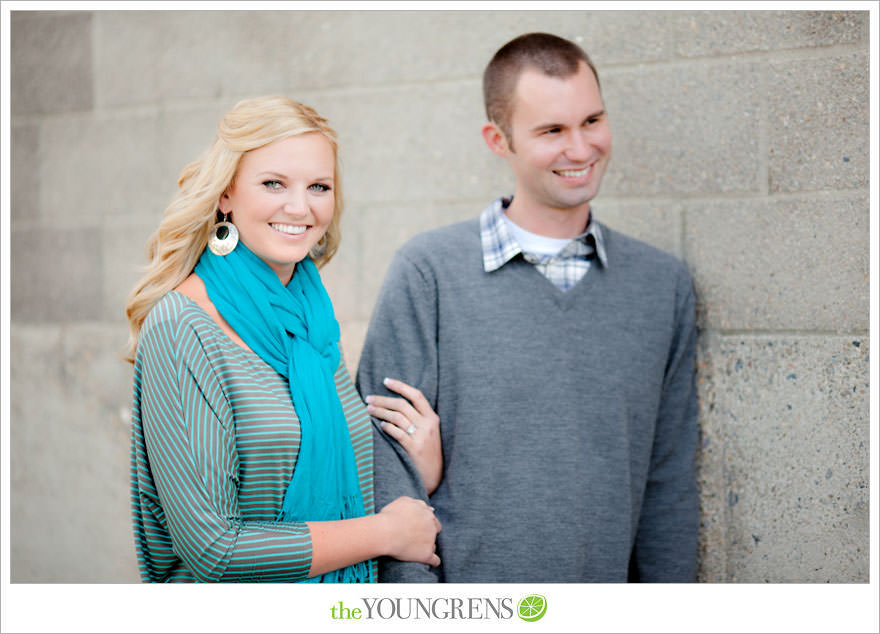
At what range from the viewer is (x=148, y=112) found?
1960 mm

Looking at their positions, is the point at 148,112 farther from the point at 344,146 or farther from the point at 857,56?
the point at 857,56

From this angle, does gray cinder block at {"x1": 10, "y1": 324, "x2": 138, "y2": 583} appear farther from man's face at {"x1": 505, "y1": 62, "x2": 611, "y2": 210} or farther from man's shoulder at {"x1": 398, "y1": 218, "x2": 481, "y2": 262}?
man's face at {"x1": 505, "y1": 62, "x2": 611, "y2": 210}

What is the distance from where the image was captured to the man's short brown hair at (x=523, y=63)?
1534mm

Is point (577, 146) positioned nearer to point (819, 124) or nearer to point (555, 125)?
point (555, 125)

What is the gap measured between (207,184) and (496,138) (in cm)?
63

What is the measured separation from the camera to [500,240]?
160 centimetres

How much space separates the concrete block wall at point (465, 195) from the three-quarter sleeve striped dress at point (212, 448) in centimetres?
68

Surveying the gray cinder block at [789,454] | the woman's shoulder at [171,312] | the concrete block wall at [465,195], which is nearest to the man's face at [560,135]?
the concrete block wall at [465,195]

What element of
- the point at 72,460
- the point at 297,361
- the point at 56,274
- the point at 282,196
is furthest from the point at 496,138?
the point at 72,460

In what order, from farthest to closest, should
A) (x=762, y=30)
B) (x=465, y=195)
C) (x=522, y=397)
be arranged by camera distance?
(x=465, y=195)
(x=762, y=30)
(x=522, y=397)

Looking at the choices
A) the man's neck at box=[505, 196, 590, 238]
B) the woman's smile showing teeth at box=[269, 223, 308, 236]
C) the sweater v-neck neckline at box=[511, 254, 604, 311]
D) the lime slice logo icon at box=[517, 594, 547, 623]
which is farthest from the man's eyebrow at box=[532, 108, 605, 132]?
the lime slice logo icon at box=[517, 594, 547, 623]

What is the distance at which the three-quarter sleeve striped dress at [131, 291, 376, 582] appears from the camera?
46.7 inches

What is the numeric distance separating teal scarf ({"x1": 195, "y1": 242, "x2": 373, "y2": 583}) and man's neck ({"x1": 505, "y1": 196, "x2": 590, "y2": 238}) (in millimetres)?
543

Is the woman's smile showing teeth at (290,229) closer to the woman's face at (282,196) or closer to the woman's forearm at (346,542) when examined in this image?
the woman's face at (282,196)
